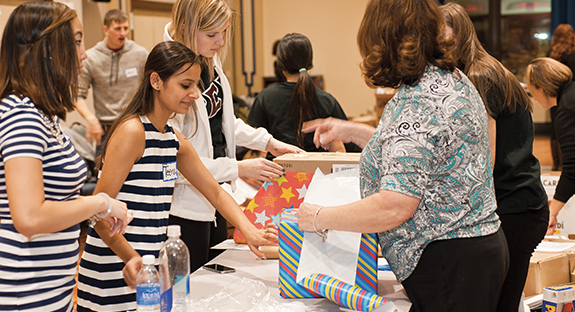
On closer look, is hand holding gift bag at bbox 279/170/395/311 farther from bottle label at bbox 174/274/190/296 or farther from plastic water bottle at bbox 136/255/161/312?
plastic water bottle at bbox 136/255/161/312

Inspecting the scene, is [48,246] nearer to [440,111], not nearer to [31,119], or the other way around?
[31,119]

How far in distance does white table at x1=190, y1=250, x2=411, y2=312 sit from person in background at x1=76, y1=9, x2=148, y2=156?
137 inches

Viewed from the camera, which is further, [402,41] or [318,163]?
[318,163]

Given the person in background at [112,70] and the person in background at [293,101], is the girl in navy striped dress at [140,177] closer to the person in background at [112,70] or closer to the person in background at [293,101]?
the person in background at [293,101]

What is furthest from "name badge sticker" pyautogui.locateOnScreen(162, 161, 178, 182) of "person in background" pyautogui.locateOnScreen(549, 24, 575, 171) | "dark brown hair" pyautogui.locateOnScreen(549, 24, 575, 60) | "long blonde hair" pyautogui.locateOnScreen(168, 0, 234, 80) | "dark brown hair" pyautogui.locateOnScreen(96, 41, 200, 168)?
"dark brown hair" pyautogui.locateOnScreen(549, 24, 575, 60)

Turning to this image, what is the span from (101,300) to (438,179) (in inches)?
43.5

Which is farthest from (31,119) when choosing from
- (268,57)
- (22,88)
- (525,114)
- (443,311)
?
(268,57)

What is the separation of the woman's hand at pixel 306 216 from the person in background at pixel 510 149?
797 millimetres

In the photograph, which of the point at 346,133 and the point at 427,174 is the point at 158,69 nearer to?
the point at 346,133

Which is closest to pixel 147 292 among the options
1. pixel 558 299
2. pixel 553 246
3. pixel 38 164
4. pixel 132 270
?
pixel 132 270

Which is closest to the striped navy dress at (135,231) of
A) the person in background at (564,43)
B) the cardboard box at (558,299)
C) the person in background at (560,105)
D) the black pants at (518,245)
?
the black pants at (518,245)

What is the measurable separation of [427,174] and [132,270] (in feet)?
2.96

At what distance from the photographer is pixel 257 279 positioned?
1.73m

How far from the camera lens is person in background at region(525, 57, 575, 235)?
2840 mm
